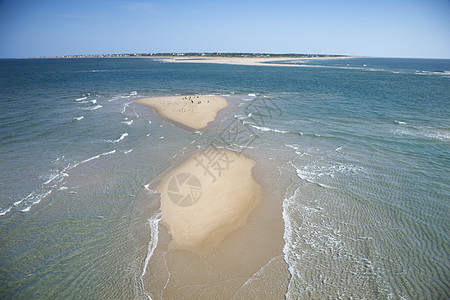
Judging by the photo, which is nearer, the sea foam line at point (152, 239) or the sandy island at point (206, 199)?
the sea foam line at point (152, 239)

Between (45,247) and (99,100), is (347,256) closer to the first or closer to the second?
(45,247)

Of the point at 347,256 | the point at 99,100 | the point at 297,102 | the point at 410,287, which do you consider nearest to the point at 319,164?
the point at 347,256

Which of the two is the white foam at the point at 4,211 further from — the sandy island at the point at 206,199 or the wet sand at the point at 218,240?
the sandy island at the point at 206,199

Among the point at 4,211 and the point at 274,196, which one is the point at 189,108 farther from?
the point at 4,211

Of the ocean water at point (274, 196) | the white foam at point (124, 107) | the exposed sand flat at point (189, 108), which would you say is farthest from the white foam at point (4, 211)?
the white foam at point (124, 107)

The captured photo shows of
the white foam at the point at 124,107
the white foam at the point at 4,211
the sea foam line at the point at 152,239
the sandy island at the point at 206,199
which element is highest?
the white foam at the point at 124,107

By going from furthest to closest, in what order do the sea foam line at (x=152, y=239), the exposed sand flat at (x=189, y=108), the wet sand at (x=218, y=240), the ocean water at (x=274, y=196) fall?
the exposed sand flat at (x=189, y=108), the sea foam line at (x=152, y=239), the ocean water at (x=274, y=196), the wet sand at (x=218, y=240)
